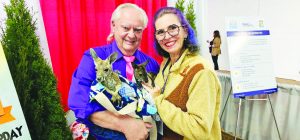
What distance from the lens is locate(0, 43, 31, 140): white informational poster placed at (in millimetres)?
1225

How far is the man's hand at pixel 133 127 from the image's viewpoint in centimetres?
130

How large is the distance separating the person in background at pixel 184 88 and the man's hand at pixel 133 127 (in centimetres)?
12

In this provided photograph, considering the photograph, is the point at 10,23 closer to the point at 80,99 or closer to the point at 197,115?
the point at 80,99

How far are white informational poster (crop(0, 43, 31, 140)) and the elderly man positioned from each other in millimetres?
295

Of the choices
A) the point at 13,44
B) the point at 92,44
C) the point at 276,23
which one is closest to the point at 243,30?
the point at 276,23

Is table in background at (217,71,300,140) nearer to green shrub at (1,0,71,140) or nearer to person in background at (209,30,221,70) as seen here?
person in background at (209,30,221,70)

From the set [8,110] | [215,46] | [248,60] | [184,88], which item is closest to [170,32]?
[184,88]

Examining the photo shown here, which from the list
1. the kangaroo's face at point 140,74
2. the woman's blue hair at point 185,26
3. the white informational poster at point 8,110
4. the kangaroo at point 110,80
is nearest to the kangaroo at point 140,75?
the kangaroo's face at point 140,74

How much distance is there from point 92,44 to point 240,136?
2.85m

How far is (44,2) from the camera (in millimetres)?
2295

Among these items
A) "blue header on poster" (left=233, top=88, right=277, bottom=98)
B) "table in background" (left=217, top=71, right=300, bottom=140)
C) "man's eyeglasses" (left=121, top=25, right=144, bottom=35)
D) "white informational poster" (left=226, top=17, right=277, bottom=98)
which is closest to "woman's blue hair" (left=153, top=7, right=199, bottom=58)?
"man's eyeglasses" (left=121, top=25, right=144, bottom=35)

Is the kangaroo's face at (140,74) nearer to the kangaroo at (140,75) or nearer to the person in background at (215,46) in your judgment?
the kangaroo at (140,75)

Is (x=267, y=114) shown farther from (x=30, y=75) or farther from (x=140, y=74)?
(x=30, y=75)

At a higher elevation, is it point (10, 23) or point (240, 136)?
point (10, 23)
